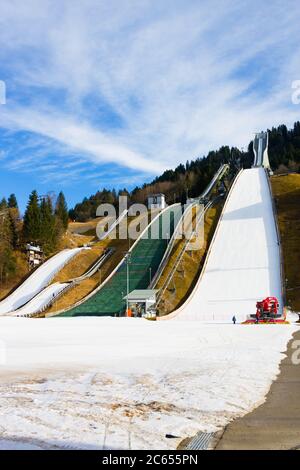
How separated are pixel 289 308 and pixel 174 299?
928 centimetres

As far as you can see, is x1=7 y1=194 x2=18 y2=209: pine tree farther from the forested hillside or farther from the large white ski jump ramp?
the large white ski jump ramp

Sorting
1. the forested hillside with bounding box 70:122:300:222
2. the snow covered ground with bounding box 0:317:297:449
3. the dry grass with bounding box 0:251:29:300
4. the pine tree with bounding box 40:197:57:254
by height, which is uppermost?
the forested hillside with bounding box 70:122:300:222

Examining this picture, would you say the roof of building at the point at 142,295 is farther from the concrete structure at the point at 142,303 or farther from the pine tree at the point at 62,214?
the pine tree at the point at 62,214

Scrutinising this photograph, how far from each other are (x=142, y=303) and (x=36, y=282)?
51.8 feet

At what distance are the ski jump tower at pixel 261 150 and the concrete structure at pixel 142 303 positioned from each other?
220 feet

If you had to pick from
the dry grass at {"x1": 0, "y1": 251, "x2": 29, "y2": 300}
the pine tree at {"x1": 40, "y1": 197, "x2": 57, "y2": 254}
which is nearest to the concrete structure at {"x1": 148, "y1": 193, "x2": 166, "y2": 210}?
the pine tree at {"x1": 40, "y1": 197, "x2": 57, "y2": 254}

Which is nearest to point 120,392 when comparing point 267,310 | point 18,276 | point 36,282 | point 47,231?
point 267,310

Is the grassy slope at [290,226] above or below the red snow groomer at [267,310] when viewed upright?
above

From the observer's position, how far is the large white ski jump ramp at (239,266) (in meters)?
35.9

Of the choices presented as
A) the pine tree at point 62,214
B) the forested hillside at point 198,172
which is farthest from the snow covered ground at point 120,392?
the forested hillside at point 198,172

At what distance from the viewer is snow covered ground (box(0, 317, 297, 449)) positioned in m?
4.34

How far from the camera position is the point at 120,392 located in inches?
249

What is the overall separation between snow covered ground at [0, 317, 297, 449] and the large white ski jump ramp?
76.2 feet

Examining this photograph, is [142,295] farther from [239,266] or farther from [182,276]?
[239,266]
